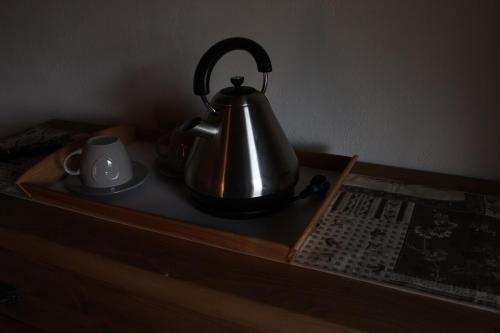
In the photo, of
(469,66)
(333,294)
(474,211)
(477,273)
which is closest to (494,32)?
(469,66)

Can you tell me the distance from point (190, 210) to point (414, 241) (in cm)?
36

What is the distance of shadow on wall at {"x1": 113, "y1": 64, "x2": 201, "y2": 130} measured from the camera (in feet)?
3.44

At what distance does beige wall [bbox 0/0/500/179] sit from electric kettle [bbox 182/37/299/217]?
21 cm

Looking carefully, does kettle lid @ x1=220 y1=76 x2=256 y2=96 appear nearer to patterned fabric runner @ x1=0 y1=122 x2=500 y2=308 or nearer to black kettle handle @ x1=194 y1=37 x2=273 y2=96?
black kettle handle @ x1=194 y1=37 x2=273 y2=96

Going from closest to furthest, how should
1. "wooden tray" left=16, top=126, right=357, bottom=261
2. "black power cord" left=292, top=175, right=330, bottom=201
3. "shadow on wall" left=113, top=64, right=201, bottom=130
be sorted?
"wooden tray" left=16, top=126, right=357, bottom=261 < "black power cord" left=292, top=175, right=330, bottom=201 < "shadow on wall" left=113, top=64, right=201, bottom=130

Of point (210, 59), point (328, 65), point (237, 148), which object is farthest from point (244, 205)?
point (328, 65)

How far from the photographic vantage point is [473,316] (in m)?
0.51

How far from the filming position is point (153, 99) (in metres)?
1.10

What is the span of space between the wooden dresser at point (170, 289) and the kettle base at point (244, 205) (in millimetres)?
77

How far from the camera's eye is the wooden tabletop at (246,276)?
0.51 m

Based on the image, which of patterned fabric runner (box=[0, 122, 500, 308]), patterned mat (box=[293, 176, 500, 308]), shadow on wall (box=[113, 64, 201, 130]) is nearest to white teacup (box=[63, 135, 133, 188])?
patterned fabric runner (box=[0, 122, 500, 308])

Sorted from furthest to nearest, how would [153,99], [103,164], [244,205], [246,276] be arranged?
[153,99] → [103,164] → [244,205] → [246,276]

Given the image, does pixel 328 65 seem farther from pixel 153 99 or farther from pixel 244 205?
pixel 153 99

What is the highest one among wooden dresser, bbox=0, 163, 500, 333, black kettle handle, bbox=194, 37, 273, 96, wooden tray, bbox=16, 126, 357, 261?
black kettle handle, bbox=194, 37, 273, 96
